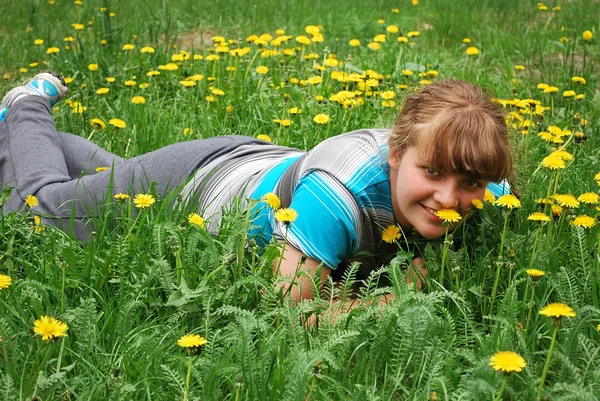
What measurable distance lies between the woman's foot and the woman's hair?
168 cm

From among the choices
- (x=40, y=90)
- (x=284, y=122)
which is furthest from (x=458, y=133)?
(x=40, y=90)

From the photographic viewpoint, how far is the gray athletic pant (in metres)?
2.71

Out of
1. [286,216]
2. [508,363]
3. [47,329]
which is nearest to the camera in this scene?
[508,363]

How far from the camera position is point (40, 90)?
334 centimetres

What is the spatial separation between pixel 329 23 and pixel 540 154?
7.96 ft

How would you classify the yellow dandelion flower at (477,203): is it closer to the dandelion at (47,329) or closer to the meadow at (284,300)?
the meadow at (284,300)

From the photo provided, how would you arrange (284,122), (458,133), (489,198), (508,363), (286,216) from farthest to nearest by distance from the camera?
(284,122) < (489,198) < (458,133) < (286,216) < (508,363)

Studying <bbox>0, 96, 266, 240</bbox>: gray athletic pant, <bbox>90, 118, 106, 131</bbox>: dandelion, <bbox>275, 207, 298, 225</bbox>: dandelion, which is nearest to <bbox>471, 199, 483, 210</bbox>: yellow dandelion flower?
<bbox>275, 207, 298, 225</bbox>: dandelion

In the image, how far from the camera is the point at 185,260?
2166 mm

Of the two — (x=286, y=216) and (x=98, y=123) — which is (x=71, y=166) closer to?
(x=98, y=123)

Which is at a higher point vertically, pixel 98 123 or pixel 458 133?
pixel 458 133

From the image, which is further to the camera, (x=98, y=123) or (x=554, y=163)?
(x=98, y=123)

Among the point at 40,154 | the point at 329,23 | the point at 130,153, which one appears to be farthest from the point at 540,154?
the point at 329,23

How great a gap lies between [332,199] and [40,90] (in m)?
1.65
